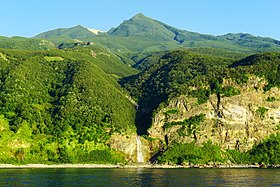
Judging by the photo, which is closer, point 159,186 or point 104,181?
point 159,186

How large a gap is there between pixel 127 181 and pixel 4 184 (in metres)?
38.4

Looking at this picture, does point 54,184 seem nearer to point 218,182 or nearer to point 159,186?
point 159,186

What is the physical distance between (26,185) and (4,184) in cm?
697

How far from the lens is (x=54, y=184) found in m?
137

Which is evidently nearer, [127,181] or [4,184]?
[4,184]

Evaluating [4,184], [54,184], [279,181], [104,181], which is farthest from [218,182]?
[4,184]

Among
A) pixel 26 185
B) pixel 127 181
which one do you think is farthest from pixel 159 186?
pixel 26 185

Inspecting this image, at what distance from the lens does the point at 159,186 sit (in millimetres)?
134375

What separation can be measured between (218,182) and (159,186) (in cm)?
2299

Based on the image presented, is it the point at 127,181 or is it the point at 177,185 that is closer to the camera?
the point at 177,185

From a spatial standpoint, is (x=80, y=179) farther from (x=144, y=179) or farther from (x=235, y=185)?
(x=235, y=185)

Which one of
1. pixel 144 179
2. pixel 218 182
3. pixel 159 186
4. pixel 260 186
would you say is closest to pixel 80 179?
pixel 144 179

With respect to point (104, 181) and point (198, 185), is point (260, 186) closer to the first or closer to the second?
point (198, 185)

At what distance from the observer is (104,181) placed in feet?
484
